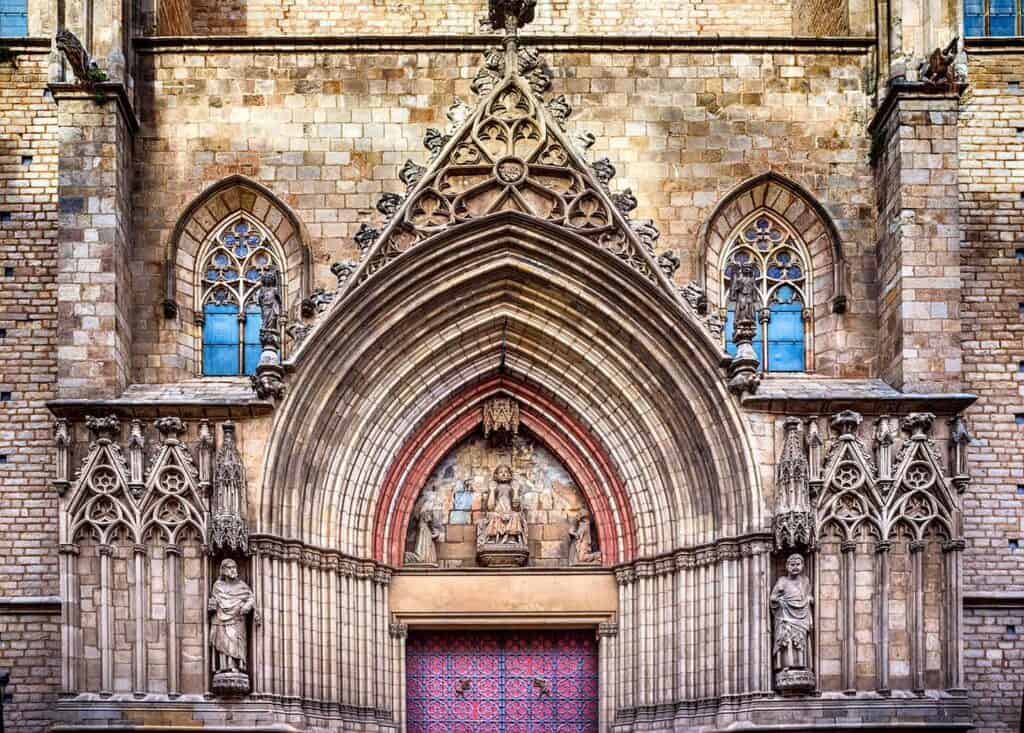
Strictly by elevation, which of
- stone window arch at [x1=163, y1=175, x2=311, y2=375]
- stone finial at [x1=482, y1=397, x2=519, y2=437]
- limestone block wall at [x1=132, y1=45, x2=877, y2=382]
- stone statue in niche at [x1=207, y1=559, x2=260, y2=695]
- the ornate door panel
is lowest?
the ornate door panel

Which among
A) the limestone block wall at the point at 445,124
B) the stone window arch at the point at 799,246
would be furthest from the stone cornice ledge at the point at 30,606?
the stone window arch at the point at 799,246

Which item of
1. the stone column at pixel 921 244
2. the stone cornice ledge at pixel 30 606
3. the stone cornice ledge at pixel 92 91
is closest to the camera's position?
the stone column at pixel 921 244

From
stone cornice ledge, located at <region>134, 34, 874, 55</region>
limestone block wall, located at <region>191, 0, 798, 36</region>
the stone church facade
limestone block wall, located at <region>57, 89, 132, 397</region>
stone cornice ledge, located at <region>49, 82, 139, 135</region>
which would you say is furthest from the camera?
limestone block wall, located at <region>191, 0, 798, 36</region>

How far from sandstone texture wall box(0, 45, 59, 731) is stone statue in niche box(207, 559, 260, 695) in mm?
2646

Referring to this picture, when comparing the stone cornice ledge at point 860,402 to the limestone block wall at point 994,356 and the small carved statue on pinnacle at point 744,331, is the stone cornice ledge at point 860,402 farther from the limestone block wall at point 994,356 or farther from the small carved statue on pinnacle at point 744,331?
the limestone block wall at point 994,356

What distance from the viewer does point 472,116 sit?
72.2 ft

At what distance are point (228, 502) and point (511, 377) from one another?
13.3 ft

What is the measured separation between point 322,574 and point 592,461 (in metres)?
3.65

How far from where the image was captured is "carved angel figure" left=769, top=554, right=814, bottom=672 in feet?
67.7

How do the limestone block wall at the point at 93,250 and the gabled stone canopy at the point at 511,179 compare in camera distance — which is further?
the gabled stone canopy at the point at 511,179

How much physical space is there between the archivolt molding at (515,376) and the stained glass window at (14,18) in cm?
651

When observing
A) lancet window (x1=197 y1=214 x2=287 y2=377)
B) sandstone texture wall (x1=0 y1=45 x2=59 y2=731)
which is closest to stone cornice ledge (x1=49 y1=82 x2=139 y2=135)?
sandstone texture wall (x1=0 y1=45 x2=59 y2=731)

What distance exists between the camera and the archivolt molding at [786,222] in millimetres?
22672

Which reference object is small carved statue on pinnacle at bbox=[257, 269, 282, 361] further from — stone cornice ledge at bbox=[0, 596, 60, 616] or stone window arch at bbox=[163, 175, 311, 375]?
stone cornice ledge at bbox=[0, 596, 60, 616]
